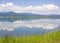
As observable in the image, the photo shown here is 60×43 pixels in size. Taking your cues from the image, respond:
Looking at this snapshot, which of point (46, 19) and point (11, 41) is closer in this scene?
point (11, 41)

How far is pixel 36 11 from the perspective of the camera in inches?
109

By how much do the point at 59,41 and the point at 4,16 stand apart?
126cm

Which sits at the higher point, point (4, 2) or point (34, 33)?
point (4, 2)

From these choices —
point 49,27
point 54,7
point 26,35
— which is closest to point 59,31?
point 49,27

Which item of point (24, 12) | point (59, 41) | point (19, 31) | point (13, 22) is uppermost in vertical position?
point (24, 12)

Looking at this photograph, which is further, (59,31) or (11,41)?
(59,31)

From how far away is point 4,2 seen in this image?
266cm

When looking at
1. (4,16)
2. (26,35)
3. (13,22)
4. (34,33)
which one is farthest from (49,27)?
(4,16)

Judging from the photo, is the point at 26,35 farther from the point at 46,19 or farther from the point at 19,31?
the point at 46,19

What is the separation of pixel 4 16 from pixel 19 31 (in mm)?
446

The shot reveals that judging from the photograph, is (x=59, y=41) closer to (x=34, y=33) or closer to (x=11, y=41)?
(x=34, y=33)

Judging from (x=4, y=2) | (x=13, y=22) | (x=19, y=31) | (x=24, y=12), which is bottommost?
(x=19, y=31)

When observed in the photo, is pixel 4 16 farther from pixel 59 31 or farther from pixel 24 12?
pixel 59 31

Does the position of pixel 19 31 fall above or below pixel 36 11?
below
